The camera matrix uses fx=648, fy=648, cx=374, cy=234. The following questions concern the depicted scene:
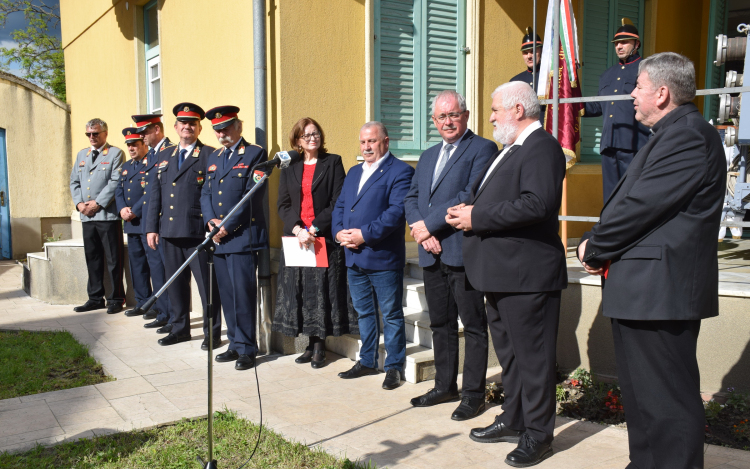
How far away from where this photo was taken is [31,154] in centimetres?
1218

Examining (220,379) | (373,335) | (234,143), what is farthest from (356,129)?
(220,379)

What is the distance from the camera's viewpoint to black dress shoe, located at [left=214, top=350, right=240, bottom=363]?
18.2 feet

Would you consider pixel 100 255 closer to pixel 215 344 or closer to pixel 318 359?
pixel 215 344

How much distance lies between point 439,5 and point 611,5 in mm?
2600

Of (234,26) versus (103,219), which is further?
(103,219)

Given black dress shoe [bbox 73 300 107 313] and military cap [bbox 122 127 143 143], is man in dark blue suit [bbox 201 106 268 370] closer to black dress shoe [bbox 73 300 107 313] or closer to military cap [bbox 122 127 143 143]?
military cap [bbox 122 127 143 143]

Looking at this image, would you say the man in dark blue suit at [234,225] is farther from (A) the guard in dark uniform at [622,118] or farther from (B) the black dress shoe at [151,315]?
(A) the guard in dark uniform at [622,118]

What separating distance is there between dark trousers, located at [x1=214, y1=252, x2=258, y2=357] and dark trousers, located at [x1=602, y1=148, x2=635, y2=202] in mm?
3264

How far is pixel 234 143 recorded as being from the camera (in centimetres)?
562

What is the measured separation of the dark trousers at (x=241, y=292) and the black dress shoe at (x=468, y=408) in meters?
2.08

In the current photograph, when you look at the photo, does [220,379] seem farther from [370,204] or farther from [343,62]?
[343,62]

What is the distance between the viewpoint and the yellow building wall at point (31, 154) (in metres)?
12.1

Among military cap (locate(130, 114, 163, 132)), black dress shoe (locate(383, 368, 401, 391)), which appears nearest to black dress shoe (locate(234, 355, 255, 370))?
black dress shoe (locate(383, 368, 401, 391))

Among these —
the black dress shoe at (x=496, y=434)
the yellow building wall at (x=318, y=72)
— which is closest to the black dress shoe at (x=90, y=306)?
the yellow building wall at (x=318, y=72)
